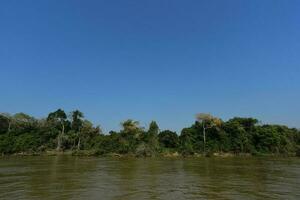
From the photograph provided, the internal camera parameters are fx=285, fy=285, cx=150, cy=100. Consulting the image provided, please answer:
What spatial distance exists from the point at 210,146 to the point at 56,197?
5334 cm

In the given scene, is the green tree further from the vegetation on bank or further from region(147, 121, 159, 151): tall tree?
region(147, 121, 159, 151): tall tree

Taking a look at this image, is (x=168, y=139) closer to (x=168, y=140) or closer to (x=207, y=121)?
(x=168, y=140)

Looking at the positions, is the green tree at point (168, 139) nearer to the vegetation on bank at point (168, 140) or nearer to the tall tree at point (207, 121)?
the vegetation on bank at point (168, 140)

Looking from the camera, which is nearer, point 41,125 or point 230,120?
point 230,120

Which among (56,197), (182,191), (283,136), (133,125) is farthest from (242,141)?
(56,197)

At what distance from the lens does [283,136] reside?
209 feet

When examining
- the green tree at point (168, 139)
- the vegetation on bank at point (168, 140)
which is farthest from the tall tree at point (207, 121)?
the green tree at point (168, 139)

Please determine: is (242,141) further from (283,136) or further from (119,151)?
(119,151)

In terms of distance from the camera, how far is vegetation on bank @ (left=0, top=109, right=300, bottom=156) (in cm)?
6084

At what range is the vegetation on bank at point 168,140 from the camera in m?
60.8

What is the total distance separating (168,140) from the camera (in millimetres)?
64562

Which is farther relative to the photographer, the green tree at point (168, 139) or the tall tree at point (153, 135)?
the green tree at point (168, 139)

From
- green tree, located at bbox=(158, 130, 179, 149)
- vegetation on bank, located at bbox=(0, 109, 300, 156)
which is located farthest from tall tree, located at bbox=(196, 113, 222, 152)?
green tree, located at bbox=(158, 130, 179, 149)

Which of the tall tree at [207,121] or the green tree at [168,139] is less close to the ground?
the tall tree at [207,121]
